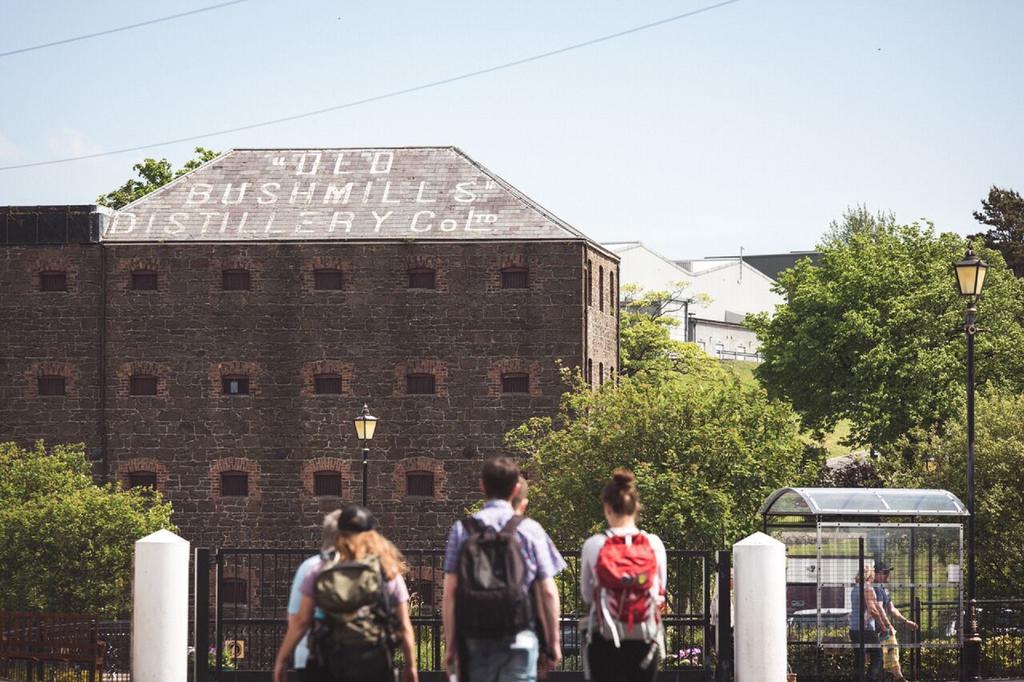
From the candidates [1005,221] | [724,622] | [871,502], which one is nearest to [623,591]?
[724,622]

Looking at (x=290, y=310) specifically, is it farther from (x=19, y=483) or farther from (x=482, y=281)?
(x=19, y=483)

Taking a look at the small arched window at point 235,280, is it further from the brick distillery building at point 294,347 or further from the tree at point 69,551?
the tree at point 69,551

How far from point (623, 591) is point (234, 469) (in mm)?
45577

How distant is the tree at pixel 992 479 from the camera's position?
119 feet

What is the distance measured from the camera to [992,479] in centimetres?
3941

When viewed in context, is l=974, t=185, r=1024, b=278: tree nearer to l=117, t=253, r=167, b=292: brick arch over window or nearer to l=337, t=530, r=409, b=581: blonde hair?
l=117, t=253, r=167, b=292: brick arch over window

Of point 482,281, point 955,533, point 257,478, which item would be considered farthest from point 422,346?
point 955,533

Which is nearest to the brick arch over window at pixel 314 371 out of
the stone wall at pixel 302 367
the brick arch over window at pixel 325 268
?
the stone wall at pixel 302 367

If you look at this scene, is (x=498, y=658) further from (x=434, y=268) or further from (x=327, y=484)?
(x=327, y=484)

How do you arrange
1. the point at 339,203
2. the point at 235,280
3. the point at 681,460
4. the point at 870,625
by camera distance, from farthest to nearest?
the point at 339,203 → the point at 235,280 → the point at 681,460 → the point at 870,625

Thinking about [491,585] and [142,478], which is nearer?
[491,585]

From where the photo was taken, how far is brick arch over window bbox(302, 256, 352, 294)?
180 ft

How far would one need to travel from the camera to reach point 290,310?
54812 mm

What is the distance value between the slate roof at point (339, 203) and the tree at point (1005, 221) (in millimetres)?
33922
